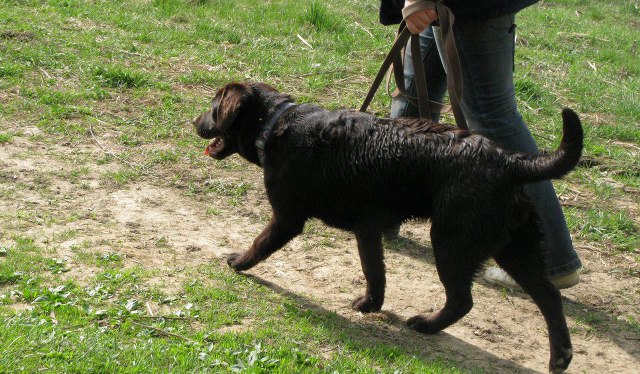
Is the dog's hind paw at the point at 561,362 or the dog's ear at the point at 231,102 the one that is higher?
the dog's ear at the point at 231,102

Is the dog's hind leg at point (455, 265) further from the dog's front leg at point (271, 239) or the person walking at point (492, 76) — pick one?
the dog's front leg at point (271, 239)

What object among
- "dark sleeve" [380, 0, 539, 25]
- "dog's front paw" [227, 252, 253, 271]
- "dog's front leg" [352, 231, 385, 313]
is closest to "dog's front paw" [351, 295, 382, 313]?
"dog's front leg" [352, 231, 385, 313]

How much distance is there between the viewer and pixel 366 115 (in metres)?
4.27

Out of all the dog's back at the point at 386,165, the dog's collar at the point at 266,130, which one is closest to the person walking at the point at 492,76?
the dog's back at the point at 386,165

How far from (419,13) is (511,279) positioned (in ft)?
5.44

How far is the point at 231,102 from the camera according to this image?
14.9ft

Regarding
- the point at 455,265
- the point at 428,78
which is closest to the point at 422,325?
the point at 455,265

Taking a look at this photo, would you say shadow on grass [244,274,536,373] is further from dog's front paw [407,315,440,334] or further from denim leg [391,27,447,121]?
denim leg [391,27,447,121]

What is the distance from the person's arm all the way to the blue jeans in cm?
18

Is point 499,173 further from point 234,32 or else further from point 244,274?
point 234,32

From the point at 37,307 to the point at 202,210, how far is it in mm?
1660

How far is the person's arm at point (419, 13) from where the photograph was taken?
Result: 4008mm

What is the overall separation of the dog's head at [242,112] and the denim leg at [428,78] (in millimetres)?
812

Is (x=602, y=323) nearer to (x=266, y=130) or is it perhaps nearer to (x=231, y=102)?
(x=266, y=130)
